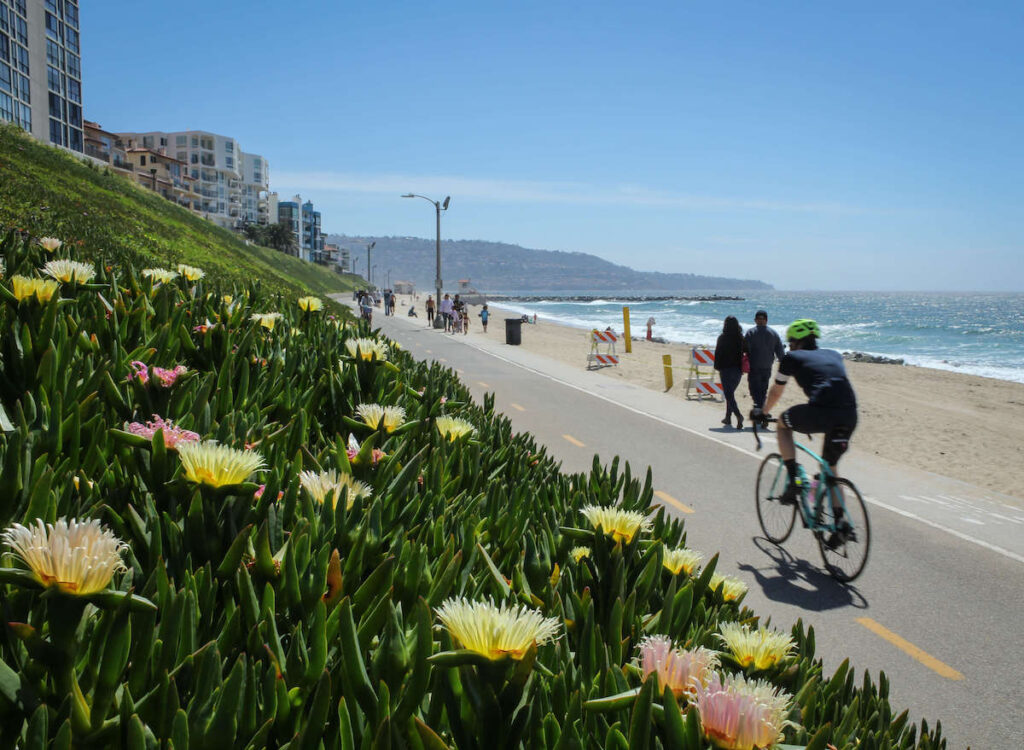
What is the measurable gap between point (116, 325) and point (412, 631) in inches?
99.7

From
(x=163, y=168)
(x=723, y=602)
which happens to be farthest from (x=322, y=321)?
(x=163, y=168)

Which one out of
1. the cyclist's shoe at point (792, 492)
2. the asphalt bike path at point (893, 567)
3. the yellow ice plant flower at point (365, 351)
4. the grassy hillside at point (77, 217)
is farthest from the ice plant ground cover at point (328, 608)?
the grassy hillside at point (77, 217)

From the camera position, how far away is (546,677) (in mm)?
1287

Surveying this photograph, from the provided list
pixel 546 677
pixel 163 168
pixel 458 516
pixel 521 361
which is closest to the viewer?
pixel 546 677

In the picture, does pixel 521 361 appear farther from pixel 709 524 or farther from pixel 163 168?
pixel 163 168

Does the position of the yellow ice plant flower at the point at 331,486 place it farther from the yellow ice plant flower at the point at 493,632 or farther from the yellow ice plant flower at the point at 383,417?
the yellow ice plant flower at the point at 493,632

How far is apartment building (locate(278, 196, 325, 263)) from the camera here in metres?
163

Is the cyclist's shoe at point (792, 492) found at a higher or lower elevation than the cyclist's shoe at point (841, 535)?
higher

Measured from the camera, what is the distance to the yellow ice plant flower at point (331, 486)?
1.66m

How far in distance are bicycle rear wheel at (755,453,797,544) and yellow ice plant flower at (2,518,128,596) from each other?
5.90 meters

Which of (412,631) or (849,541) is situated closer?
(412,631)

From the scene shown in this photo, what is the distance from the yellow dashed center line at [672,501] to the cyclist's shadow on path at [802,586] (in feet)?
3.66

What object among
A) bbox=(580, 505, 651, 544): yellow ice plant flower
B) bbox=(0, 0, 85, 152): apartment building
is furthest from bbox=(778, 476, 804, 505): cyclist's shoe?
bbox=(0, 0, 85, 152): apartment building

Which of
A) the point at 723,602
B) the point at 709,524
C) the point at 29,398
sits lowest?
the point at 709,524
